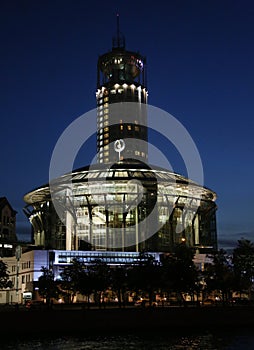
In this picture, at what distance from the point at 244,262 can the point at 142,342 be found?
180 ft

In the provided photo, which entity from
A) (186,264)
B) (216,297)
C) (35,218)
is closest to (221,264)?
(186,264)

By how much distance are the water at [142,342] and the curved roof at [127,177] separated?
75167 millimetres

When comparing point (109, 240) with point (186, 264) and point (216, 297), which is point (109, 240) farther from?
point (186, 264)

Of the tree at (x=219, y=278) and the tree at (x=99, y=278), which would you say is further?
the tree at (x=219, y=278)

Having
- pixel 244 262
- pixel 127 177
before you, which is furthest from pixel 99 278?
pixel 127 177

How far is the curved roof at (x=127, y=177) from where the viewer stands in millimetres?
138000

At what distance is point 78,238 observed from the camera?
139750 mm

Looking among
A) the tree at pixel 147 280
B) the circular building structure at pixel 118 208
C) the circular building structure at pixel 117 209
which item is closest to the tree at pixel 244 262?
the tree at pixel 147 280

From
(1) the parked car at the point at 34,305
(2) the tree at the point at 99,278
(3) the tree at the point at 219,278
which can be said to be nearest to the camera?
(1) the parked car at the point at 34,305

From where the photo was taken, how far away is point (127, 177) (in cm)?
13762

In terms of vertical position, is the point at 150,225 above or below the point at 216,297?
above

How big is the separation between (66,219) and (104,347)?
8756 centimetres

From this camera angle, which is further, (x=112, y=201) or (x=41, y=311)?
(x=112, y=201)

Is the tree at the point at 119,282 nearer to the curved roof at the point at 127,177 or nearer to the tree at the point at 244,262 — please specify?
the tree at the point at 244,262
